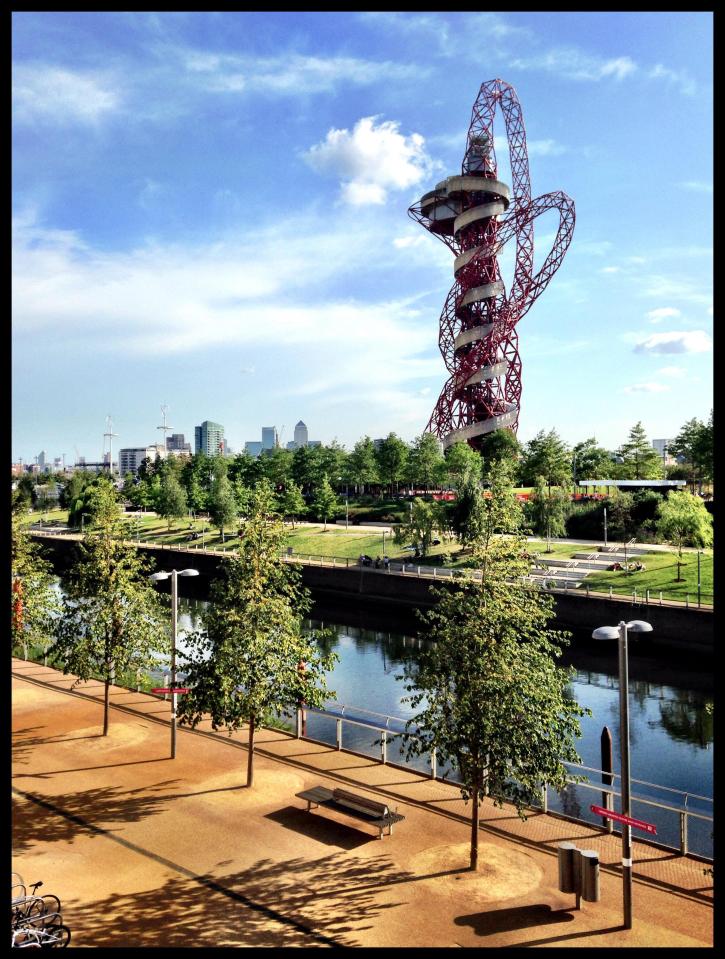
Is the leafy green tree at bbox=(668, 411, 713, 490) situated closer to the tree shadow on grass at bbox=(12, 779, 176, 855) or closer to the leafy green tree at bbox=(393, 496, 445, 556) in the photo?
the leafy green tree at bbox=(393, 496, 445, 556)

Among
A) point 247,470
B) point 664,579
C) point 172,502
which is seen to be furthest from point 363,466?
point 664,579

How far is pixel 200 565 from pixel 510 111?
7618cm

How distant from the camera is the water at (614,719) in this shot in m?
21.2

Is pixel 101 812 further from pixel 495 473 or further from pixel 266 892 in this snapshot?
pixel 495 473

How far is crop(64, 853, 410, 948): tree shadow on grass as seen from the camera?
12.4 metres

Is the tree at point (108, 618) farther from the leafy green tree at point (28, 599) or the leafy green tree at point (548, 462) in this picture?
the leafy green tree at point (548, 462)

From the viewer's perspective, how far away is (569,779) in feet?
49.1

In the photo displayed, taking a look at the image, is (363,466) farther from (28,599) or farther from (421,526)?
(28,599)

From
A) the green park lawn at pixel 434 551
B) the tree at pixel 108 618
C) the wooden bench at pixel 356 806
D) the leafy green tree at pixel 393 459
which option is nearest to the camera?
the wooden bench at pixel 356 806

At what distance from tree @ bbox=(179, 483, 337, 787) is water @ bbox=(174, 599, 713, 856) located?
2638mm

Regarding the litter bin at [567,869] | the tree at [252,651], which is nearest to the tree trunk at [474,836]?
the litter bin at [567,869]

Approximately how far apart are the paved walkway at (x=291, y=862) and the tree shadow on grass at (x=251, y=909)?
1.3 inches

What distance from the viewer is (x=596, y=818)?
766 inches

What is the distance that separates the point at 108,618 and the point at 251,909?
1114 cm
